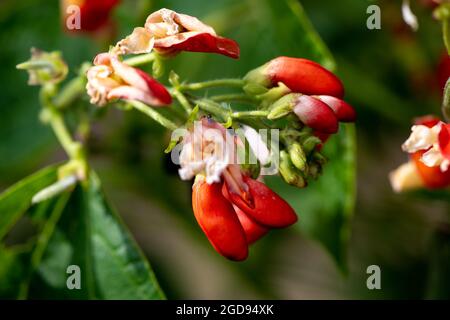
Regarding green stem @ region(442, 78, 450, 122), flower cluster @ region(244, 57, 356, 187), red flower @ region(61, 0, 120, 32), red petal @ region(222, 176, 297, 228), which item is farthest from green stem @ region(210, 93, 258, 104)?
red flower @ region(61, 0, 120, 32)

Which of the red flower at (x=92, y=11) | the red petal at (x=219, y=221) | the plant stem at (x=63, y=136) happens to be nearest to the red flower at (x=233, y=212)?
the red petal at (x=219, y=221)

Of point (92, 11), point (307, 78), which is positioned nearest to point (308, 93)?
point (307, 78)

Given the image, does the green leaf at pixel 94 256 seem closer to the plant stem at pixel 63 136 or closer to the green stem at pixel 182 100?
the plant stem at pixel 63 136

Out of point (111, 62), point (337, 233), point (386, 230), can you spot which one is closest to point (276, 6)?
point (337, 233)

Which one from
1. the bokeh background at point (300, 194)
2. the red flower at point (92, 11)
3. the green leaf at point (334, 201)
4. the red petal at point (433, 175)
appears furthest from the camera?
the bokeh background at point (300, 194)
